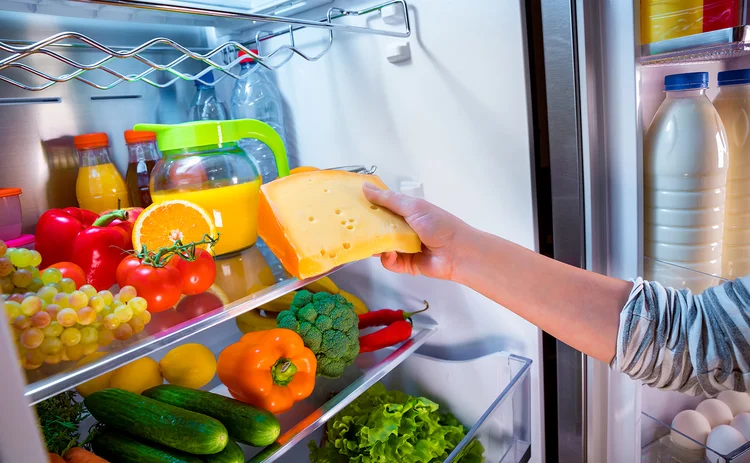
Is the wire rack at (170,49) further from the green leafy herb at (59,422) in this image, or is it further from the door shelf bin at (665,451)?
the door shelf bin at (665,451)

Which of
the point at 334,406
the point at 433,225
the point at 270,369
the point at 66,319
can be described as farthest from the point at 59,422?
the point at 433,225

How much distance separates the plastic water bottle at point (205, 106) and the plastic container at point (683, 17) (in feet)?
3.41

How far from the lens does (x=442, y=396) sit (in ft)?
4.09

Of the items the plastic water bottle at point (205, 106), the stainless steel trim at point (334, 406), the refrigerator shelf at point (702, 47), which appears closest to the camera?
the refrigerator shelf at point (702, 47)

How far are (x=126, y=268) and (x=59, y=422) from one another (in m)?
0.26

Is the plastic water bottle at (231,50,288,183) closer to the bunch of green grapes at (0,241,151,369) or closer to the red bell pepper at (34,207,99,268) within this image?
the red bell pepper at (34,207,99,268)

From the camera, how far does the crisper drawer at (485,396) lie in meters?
1.08

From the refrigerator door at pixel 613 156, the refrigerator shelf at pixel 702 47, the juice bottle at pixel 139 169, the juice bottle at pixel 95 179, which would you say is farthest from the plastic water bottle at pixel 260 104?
the refrigerator shelf at pixel 702 47

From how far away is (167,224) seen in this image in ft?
2.89

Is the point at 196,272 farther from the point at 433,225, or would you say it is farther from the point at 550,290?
the point at 550,290

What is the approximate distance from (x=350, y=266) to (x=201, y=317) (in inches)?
25.7

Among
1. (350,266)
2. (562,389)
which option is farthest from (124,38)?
(562,389)

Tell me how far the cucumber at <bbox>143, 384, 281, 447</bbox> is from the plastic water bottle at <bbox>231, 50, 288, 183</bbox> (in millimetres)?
628

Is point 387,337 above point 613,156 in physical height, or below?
below
